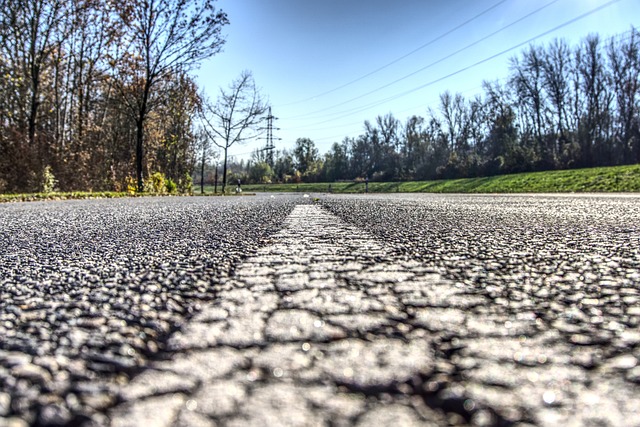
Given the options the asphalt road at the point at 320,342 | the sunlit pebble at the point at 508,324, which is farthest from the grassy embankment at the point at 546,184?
the sunlit pebble at the point at 508,324

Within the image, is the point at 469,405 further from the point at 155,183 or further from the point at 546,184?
the point at 546,184

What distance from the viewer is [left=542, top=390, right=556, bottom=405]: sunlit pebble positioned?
0.57 meters

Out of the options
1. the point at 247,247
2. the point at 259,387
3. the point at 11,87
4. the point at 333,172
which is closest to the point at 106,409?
the point at 259,387

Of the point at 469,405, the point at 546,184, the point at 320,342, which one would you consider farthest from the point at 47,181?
the point at 546,184

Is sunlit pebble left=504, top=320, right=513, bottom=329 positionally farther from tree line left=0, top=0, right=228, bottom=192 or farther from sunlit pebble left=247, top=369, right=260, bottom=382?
tree line left=0, top=0, right=228, bottom=192

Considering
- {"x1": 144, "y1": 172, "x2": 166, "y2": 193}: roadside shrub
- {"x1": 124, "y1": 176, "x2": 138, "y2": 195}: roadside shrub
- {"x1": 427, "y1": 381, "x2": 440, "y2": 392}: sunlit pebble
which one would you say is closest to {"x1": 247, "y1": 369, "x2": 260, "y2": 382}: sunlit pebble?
{"x1": 427, "y1": 381, "x2": 440, "y2": 392}: sunlit pebble

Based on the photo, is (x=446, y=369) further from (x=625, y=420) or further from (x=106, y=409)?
(x=106, y=409)

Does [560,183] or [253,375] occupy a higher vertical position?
[560,183]

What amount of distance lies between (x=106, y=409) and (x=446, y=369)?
541 mm

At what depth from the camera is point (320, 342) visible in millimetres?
770

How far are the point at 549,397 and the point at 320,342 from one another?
1.31ft

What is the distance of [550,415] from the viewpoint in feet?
1.76

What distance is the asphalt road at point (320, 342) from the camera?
1.80 feet

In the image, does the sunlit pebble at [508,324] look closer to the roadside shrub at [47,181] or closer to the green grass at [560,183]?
the roadside shrub at [47,181]
